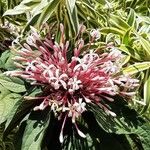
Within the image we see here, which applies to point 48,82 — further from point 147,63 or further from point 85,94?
point 147,63

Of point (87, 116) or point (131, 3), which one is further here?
point (131, 3)

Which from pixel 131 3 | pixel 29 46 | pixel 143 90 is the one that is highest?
pixel 29 46

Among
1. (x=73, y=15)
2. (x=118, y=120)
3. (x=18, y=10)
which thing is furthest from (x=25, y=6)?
(x=118, y=120)

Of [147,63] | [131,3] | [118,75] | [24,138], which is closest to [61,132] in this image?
[24,138]

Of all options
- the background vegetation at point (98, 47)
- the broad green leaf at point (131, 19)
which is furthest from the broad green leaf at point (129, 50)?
the broad green leaf at point (131, 19)

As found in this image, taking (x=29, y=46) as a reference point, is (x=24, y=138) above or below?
below

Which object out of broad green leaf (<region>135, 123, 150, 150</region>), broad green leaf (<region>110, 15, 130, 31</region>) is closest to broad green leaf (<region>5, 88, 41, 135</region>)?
broad green leaf (<region>135, 123, 150, 150</region>)
